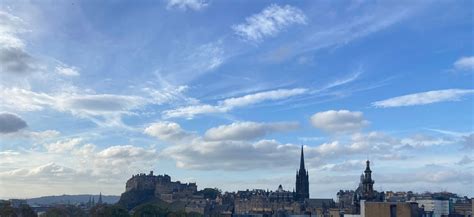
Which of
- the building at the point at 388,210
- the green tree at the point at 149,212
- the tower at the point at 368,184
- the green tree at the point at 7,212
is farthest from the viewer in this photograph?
the green tree at the point at 149,212

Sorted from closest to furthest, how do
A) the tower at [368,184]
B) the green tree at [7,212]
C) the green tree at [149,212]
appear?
the tower at [368,184] → the green tree at [7,212] → the green tree at [149,212]

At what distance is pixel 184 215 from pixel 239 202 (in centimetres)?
6688

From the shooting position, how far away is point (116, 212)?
126 metres

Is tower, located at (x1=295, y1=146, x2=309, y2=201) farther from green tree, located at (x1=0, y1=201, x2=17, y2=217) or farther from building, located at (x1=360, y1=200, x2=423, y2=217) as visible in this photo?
building, located at (x1=360, y1=200, x2=423, y2=217)

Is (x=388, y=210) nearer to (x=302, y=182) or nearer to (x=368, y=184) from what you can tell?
(x=368, y=184)

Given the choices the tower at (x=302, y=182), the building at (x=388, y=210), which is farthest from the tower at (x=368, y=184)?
the tower at (x=302, y=182)

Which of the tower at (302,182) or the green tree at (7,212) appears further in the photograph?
the tower at (302,182)

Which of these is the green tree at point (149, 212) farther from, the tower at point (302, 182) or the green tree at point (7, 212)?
the tower at point (302, 182)

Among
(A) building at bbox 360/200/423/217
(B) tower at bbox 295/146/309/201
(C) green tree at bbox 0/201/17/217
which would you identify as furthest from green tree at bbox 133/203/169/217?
(A) building at bbox 360/200/423/217

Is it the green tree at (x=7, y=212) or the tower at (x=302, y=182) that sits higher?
the tower at (x=302, y=182)

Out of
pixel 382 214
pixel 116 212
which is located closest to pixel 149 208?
pixel 116 212

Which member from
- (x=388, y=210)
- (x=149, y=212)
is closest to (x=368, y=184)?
(x=388, y=210)

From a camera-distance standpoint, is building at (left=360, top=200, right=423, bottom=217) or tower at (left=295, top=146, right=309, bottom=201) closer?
building at (left=360, top=200, right=423, bottom=217)

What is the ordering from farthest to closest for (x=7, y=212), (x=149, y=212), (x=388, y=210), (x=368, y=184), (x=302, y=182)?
(x=302, y=182), (x=149, y=212), (x=7, y=212), (x=368, y=184), (x=388, y=210)
